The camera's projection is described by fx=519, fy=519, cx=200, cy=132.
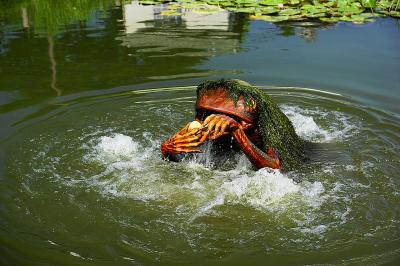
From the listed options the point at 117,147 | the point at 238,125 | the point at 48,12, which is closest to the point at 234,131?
the point at 238,125

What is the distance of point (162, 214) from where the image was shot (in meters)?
4.02

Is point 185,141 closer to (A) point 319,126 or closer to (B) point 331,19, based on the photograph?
(A) point 319,126

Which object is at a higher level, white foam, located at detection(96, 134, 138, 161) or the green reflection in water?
the green reflection in water

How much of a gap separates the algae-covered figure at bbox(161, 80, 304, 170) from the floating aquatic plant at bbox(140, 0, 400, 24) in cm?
668

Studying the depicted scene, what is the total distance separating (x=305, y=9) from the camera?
11.4 m

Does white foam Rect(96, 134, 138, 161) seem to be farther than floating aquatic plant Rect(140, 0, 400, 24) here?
No

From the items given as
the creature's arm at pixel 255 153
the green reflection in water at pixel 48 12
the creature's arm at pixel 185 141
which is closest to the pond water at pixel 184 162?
the creature's arm at pixel 255 153

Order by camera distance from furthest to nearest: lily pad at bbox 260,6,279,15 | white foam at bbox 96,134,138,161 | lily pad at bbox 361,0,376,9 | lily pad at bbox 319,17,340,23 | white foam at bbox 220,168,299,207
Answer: lily pad at bbox 260,6,279,15, lily pad at bbox 361,0,376,9, lily pad at bbox 319,17,340,23, white foam at bbox 96,134,138,161, white foam at bbox 220,168,299,207

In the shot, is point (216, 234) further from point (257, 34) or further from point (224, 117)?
point (257, 34)

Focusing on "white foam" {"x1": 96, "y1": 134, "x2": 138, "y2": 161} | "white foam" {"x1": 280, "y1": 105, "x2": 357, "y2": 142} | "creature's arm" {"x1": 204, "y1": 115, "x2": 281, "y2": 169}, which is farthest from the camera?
"white foam" {"x1": 280, "y1": 105, "x2": 357, "y2": 142}

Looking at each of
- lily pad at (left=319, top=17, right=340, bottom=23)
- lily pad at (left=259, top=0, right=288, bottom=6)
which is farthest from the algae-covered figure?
lily pad at (left=259, top=0, right=288, bottom=6)

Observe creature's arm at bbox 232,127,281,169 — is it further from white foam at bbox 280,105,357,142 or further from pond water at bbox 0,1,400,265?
white foam at bbox 280,105,357,142

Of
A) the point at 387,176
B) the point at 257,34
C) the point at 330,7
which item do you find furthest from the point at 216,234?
the point at 330,7

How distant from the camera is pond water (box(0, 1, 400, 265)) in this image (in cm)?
361
